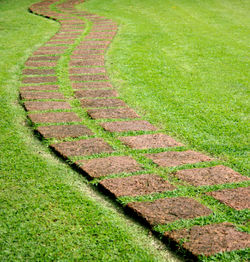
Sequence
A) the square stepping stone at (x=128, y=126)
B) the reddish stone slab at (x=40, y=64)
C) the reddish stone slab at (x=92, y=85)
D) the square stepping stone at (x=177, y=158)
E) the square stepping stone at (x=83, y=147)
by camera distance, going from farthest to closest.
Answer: the reddish stone slab at (x=40, y=64) < the reddish stone slab at (x=92, y=85) < the square stepping stone at (x=128, y=126) < the square stepping stone at (x=83, y=147) < the square stepping stone at (x=177, y=158)

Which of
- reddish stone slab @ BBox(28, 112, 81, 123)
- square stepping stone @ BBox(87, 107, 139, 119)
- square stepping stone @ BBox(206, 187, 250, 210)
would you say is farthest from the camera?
square stepping stone @ BBox(87, 107, 139, 119)

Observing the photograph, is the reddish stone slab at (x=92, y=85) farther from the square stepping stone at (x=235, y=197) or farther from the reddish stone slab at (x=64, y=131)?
the square stepping stone at (x=235, y=197)

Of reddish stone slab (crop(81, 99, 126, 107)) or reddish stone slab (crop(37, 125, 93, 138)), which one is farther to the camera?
reddish stone slab (crop(81, 99, 126, 107))

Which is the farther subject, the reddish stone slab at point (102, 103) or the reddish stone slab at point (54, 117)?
the reddish stone slab at point (102, 103)

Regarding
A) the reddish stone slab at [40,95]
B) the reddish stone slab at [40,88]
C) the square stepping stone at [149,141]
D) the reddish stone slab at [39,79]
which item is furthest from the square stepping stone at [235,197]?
the reddish stone slab at [39,79]

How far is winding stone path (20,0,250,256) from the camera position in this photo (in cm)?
243

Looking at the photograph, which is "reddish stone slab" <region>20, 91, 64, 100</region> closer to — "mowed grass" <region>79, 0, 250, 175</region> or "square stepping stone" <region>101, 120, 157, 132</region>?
"mowed grass" <region>79, 0, 250, 175</region>

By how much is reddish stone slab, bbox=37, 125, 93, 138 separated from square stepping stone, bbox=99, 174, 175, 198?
92 centimetres

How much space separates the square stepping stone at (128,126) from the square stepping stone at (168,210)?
1.26m

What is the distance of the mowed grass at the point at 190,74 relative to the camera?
12.4 ft

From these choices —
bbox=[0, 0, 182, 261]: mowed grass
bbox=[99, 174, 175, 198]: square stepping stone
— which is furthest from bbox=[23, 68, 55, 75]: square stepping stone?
bbox=[99, 174, 175, 198]: square stepping stone

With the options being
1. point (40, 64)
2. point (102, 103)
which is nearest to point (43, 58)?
point (40, 64)

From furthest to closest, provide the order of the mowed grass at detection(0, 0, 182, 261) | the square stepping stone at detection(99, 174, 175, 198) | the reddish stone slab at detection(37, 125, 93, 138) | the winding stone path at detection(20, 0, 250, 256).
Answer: the reddish stone slab at detection(37, 125, 93, 138) → the square stepping stone at detection(99, 174, 175, 198) → the winding stone path at detection(20, 0, 250, 256) → the mowed grass at detection(0, 0, 182, 261)

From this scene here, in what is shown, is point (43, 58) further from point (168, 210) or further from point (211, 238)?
point (211, 238)
